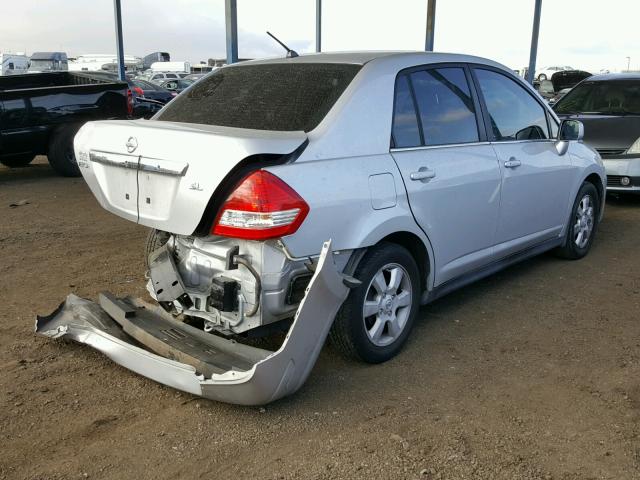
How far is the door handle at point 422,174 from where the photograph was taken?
3.69 meters

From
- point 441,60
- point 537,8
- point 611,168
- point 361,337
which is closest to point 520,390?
point 361,337

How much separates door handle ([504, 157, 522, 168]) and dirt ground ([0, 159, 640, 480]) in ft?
3.26

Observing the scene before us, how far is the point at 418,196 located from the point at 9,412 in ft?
7.87

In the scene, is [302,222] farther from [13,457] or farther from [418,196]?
[13,457]

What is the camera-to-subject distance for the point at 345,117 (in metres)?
3.43

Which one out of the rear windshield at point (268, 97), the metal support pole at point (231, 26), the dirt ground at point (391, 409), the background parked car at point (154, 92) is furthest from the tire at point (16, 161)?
the background parked car at point (154, 92)

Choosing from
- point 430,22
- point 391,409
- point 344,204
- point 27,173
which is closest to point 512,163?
point 344,204

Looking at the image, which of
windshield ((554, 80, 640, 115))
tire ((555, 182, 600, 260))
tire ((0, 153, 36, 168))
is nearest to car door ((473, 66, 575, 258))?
tire ((555, 182, 600, 260))

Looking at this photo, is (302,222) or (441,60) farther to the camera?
(441,60)

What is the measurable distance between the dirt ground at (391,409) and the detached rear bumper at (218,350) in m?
0.20

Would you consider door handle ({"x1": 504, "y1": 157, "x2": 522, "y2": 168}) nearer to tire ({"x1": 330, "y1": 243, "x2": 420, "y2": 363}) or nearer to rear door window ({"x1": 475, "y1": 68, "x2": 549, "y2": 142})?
rear door window ({"x1": 475, "y1": 68, "x2": 549, "y2": 142})

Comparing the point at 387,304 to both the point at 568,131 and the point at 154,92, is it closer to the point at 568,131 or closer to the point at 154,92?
the point at 568,131

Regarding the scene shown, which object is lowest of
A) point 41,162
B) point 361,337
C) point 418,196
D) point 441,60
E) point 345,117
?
point 41,162

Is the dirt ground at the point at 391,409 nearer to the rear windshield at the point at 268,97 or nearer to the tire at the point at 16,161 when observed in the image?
the rear windshield at the point at 268,97
